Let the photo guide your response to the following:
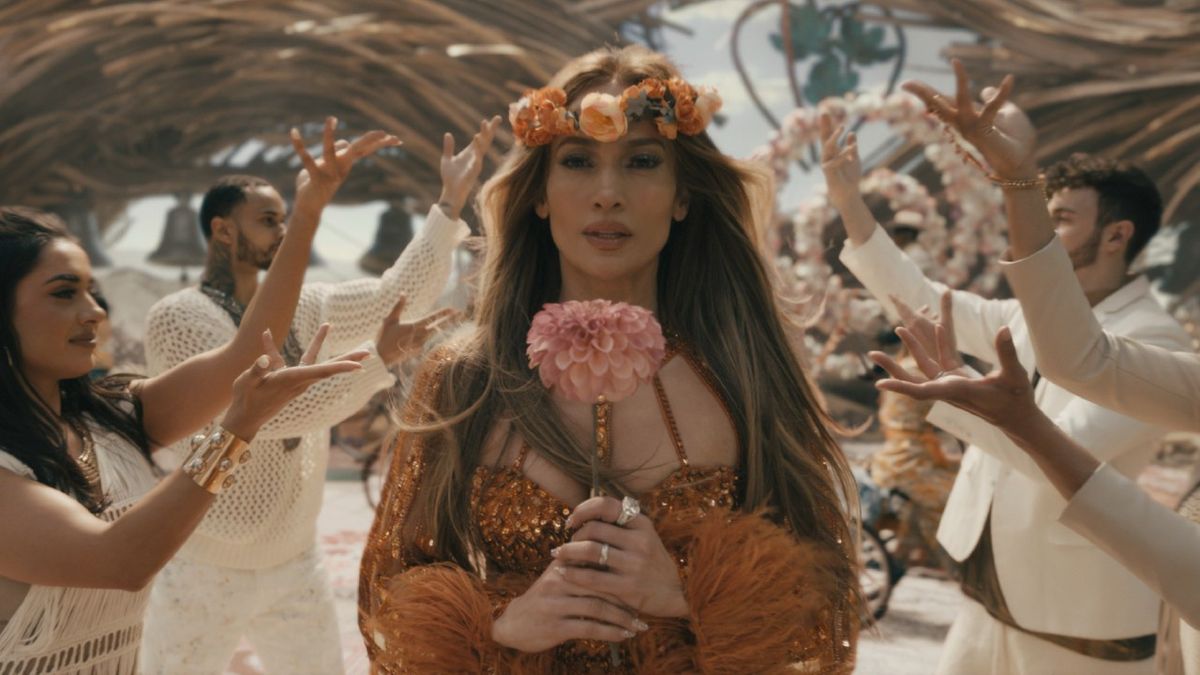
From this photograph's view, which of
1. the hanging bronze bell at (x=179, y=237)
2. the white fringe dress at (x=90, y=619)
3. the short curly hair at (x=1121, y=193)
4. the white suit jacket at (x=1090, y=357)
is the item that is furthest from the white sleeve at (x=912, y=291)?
the hanging bronze bell at (x=179, y=237)

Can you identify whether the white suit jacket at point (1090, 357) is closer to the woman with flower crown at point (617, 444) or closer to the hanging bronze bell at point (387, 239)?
the woman with flower crown at point (617, 444)

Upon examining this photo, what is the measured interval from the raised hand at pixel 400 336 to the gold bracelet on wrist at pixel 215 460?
2.97ft

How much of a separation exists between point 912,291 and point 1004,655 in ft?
2.88

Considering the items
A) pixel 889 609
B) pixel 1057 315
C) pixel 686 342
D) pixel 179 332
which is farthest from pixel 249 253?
pixel 889 609

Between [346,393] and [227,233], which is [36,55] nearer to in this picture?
[227,233]

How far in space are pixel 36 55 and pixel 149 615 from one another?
6724mm

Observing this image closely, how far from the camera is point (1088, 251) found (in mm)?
2410

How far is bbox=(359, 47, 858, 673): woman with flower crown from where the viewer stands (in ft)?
4.32

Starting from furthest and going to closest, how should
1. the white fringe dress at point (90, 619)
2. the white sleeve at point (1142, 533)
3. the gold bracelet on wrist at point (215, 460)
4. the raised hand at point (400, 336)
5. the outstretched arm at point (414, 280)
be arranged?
the outstretched arm at point (414, 280) < the raised hand at point (400, 336) < the white fringe dress at point (90, 619) < the gold bracelet on wrist at point (215, 460) < the white sleeve at point (1142, 533)

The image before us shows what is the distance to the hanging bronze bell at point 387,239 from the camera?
7805 mm

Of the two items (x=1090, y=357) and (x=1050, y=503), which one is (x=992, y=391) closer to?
(x=1090, y=357)

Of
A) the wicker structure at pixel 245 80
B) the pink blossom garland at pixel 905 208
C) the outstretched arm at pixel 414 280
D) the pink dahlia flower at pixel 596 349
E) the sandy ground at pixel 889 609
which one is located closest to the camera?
the pink dahlia flower at pixel 596 349

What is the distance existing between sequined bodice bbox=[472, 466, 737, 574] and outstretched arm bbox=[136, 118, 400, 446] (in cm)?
59

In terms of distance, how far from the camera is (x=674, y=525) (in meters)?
1.40
